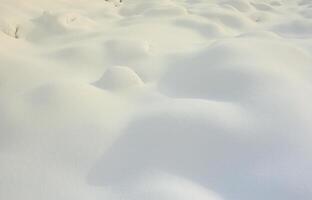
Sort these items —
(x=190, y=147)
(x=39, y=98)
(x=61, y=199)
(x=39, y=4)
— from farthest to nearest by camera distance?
(x=39, y=4)
(x=39, y=98)
(x=190, y=147)
(x=61, y=199)

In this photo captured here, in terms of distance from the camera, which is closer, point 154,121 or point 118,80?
point 154,121

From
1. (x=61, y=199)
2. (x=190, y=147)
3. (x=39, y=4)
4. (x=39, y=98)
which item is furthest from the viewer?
(x=39, y=4)

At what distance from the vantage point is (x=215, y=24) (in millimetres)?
1967

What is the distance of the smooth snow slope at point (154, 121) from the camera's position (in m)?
0.83

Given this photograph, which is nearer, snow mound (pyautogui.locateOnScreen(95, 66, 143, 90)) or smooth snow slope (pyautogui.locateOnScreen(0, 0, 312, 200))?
smooth snow slope (pyautogui.locateOnScreen(0, 0, 312, 200))

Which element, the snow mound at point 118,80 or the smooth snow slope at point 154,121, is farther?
the snow mound at point 118,80

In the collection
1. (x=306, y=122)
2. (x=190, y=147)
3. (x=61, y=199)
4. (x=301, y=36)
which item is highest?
(x=301, y=36)

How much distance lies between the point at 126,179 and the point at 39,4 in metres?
1.54

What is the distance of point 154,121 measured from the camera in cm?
100

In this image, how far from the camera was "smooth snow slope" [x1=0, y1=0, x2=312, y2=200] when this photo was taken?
0.83 metres

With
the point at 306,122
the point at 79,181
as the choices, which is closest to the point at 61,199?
the point at 79,181

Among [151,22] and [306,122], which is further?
[151,22]

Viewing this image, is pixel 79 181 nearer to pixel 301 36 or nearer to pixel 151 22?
pixel 151 22

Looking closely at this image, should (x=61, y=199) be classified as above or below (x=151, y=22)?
below
